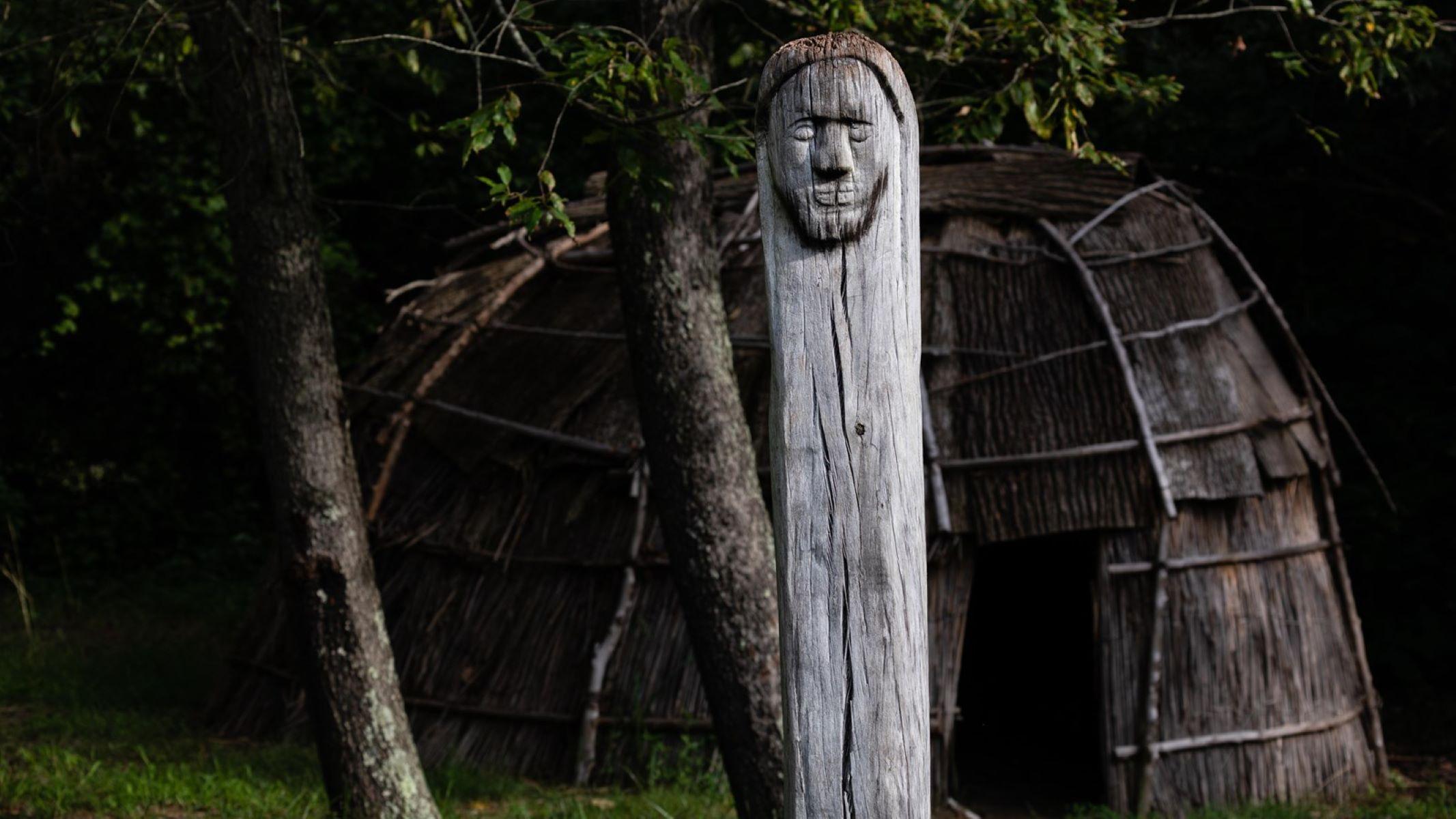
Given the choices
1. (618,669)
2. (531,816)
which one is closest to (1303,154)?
(618,669)

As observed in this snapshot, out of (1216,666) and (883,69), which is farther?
(1216,666)

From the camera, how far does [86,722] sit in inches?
293

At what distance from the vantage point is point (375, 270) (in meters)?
13.0

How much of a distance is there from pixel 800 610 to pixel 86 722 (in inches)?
244

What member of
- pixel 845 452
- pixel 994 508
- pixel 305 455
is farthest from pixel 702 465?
pixel 994 508

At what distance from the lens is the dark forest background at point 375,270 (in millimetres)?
9008

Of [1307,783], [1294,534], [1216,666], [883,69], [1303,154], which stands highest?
[1303,154]

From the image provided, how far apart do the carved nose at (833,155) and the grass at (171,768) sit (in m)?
3.62

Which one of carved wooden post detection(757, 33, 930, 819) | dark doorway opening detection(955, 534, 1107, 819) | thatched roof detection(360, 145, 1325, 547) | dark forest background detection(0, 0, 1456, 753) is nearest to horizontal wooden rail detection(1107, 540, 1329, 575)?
thatched roof detection(360, 145, 1325, 547)

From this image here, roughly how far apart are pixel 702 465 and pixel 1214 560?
3.47 metres

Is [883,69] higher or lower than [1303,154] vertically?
lower

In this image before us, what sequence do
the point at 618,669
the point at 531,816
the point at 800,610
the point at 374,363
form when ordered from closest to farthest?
the point at 800,610 → the point at 531,816 → the point at 618,669 → the point at 374,363

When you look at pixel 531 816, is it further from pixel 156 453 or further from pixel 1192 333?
pixel 156 453

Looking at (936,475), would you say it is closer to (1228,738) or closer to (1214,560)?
(1214,560)
